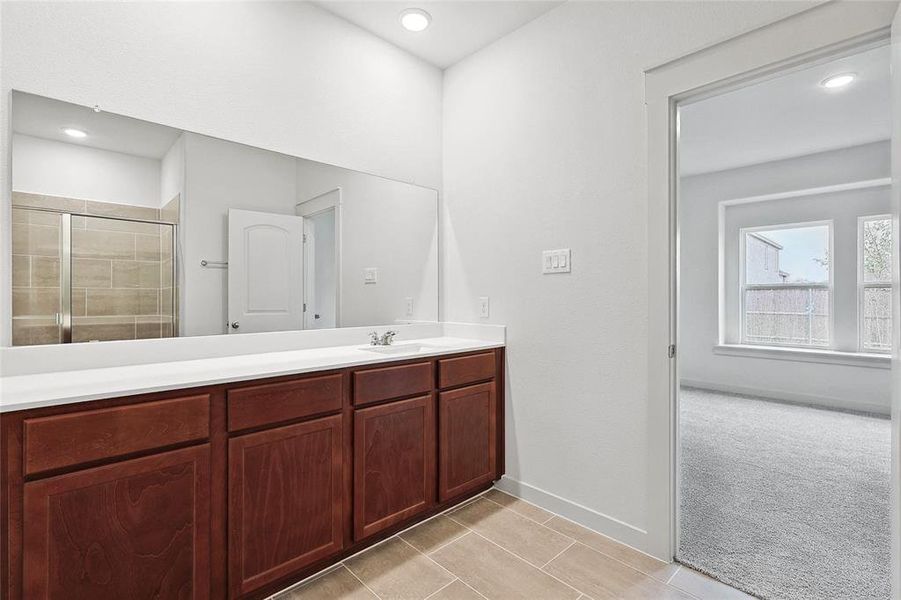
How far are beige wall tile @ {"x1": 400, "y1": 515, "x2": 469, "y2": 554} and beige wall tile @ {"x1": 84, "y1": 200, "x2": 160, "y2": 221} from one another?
182 cm

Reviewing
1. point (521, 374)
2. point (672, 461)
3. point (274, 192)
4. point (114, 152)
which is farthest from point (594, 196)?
point (114, 152)

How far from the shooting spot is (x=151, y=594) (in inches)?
52.6

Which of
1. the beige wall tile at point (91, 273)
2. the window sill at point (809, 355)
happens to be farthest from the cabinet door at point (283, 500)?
the window sill at point (809, 355)

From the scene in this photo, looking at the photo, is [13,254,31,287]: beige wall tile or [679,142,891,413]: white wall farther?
[679,142,891,413]: white wall

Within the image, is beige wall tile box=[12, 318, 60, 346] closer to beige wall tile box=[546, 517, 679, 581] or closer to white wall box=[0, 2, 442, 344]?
white wall box=[0, 2, 442, 344]

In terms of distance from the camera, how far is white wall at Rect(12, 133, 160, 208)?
1544mm

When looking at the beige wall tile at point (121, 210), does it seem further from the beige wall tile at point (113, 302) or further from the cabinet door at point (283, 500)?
the cabinet door at point (283, 500)

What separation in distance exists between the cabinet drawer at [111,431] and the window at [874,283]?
581 cm

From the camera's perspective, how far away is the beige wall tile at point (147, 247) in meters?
1.77

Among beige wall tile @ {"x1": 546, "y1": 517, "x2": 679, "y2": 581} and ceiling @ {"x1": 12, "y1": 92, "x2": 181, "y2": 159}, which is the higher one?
ceiling @ {"x1": 12, "y1": 92, "x2": 181, "y2": 159}

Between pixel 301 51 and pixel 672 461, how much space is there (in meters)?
2.68

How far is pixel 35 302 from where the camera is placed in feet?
5.03

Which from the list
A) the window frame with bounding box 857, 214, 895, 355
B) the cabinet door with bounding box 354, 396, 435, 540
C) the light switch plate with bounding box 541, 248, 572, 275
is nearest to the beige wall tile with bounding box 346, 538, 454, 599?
the cabinet door with bounding box 354, 396, 435, 540

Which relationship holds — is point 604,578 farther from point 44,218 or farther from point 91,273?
point 44,218
